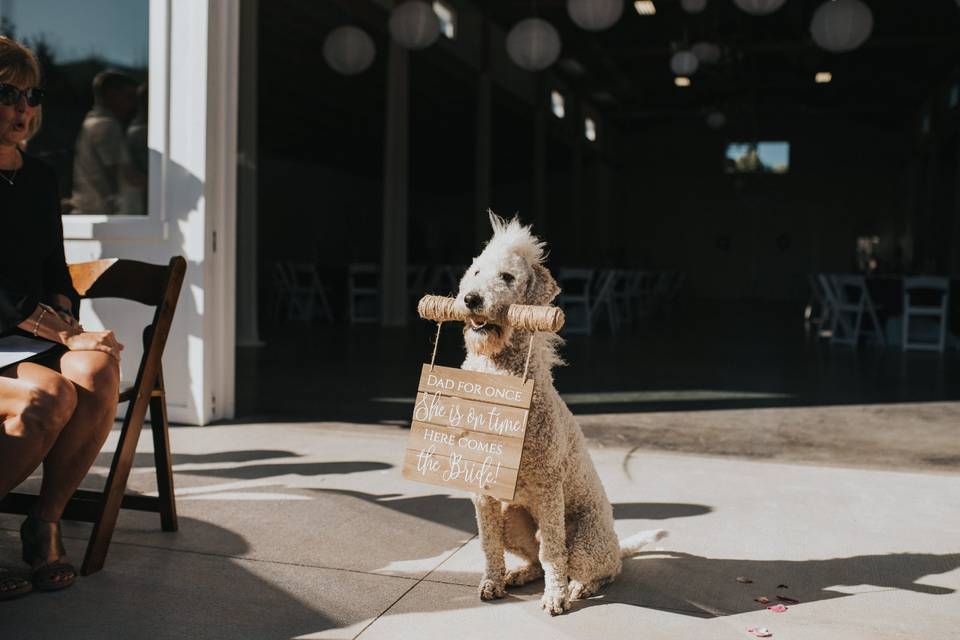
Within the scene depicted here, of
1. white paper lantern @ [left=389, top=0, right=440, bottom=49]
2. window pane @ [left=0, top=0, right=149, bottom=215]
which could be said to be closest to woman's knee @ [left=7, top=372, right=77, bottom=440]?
window pane @ [left=0, top=0, right=149, bottom=215]

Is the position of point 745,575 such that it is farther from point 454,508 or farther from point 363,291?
point 363,291

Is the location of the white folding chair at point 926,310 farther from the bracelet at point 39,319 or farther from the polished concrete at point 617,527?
the bracelet at point 39,319

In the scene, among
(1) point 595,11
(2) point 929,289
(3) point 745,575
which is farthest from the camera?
(2) point 929,289

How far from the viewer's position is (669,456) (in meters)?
3.54

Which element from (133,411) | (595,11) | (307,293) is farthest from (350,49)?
(133,411)

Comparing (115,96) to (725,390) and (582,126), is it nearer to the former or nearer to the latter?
(725,390)

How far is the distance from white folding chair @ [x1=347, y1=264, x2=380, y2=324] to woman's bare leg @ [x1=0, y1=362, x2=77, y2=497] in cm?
930

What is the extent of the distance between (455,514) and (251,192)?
6.00 m

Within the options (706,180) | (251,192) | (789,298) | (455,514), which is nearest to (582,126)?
(706,180)

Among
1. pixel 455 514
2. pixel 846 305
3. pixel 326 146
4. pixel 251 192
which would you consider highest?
pixel 326 146

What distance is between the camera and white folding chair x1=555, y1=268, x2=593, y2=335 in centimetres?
993

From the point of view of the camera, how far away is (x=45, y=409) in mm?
1892

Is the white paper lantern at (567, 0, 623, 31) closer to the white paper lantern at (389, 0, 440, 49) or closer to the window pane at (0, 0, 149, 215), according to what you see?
the white paper lantern at (389, 0, 440, 49)

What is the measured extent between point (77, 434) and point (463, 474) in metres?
0.96
